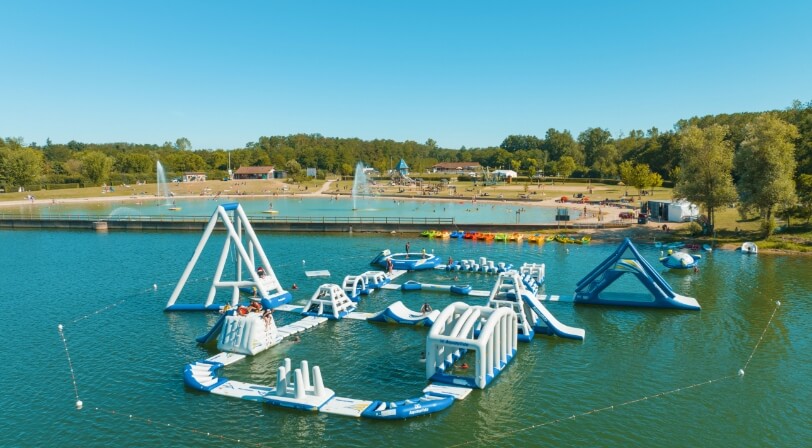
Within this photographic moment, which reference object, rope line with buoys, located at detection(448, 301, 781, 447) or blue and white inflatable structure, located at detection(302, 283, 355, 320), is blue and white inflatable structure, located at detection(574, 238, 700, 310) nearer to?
rope line with buoys, located at detection(448, 301, 781, 447)

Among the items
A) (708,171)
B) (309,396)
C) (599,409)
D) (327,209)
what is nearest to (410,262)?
(309,396)

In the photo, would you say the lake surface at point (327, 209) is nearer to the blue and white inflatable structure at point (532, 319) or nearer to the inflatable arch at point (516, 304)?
the inflatable arch at point (516, 304)

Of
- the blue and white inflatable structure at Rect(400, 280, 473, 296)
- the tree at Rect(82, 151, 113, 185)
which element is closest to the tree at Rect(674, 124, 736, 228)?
the blue and white inflatable structure at Rect(400, 280, 473, 296)

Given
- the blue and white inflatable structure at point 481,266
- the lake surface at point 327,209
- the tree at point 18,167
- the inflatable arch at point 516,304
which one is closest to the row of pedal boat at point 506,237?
the blue and white inflatable structure at point 481,266

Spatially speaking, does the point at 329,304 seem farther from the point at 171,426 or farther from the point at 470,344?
the point at 171,426

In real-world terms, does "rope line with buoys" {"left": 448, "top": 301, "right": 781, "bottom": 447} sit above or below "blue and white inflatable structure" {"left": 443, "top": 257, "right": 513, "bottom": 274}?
below

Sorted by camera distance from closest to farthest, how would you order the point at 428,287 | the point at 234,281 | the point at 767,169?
the point at 234,281
the point at 428,287
the point at 767,169

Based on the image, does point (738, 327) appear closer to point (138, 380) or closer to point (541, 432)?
point (541, 432)
